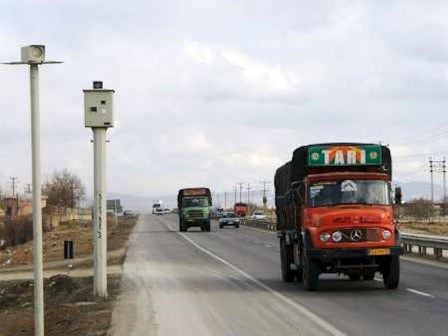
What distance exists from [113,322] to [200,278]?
9.06 metres

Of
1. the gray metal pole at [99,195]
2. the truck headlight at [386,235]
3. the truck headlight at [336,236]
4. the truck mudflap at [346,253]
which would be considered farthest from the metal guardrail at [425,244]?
the gray metal pole at [99,195]

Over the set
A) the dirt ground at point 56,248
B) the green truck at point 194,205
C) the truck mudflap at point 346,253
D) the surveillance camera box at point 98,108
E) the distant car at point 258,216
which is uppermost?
the surveillance camera box at point 98,108

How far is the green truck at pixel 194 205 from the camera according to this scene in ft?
206

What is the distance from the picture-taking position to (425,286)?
17.7 metres

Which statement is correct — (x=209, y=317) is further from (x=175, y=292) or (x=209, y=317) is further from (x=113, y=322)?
(x=175, y=292)

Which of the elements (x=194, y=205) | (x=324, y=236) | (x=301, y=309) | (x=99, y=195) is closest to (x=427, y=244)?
(x=324, y=236)

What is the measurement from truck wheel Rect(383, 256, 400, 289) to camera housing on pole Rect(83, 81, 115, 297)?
6000 mm

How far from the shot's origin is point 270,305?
14.4 metres

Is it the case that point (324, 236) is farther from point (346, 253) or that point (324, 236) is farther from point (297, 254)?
point (297, 254)

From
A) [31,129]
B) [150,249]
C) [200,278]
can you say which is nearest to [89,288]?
[200,278]

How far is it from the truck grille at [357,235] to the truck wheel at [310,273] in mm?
852

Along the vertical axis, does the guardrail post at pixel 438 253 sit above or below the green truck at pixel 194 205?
below

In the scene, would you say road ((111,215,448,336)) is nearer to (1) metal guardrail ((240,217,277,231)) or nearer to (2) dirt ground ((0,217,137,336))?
(2) dirt ground ((0,217,137,336))

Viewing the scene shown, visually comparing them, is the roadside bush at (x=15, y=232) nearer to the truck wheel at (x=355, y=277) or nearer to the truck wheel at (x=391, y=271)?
the truck wheel at (x=355, y=277)
